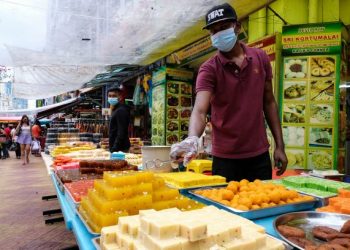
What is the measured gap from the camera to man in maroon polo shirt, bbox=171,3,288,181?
7.36 ft

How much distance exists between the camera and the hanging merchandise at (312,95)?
4.98 metres

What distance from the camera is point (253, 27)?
5.85m

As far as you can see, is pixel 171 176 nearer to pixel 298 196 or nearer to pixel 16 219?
pixel 298 196

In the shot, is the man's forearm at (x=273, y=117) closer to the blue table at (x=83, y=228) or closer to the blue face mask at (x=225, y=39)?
the blue face mask at (x=225, y=39)

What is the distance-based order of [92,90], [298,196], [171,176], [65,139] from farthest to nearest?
[92,90], [65,139], [171,176], [298,196]

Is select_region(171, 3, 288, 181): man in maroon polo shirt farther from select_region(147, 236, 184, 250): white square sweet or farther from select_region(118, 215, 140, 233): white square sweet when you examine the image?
select_region(147, 236, 184, 250): white square sweet

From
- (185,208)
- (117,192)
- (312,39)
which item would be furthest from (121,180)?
(312,39)

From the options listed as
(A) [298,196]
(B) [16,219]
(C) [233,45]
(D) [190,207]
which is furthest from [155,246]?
(B) [16,219]

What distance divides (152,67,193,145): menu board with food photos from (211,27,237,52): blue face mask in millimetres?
6322

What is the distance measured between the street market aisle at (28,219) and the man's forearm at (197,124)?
3.02 metres

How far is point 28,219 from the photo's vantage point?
5.43 metres

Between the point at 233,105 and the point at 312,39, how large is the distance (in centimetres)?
354

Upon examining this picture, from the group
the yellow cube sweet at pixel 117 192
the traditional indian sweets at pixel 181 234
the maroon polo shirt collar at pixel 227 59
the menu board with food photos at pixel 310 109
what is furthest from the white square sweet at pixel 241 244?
the menu board with food photos at pixel 310 109

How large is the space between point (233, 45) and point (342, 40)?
3.59 m
